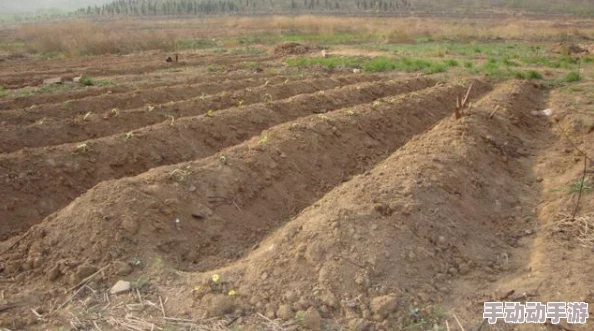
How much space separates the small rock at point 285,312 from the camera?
4441 millimetres

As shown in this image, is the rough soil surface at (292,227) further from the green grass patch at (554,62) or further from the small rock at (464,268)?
the green grass patch at (554,62)

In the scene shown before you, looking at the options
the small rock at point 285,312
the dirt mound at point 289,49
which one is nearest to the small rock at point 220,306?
the small rock at point 285,312

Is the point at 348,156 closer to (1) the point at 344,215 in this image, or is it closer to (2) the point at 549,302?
(1) the point at 344,215

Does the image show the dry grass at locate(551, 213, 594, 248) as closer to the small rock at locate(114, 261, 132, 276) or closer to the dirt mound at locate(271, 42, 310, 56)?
the small rock at locate(114, 261, 132, 276)

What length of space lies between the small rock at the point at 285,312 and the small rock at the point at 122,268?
159 cm

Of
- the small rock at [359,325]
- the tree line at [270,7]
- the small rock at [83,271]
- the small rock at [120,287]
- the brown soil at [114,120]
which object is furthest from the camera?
the tree line at [270,7]

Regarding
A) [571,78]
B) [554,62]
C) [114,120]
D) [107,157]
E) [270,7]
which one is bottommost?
[107,157]

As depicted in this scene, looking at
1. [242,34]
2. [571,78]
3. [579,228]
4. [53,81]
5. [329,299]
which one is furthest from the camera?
[242,34]

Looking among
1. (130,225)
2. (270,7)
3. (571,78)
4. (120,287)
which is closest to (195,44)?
(571,78)

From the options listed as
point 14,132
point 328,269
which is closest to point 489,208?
point 328,269

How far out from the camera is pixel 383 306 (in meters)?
4.48

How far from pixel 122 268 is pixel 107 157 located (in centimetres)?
344

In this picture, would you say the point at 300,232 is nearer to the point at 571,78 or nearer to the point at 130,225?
the point at 130,225

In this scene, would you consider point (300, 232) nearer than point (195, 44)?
Yes
